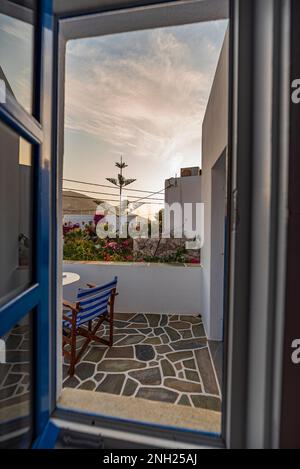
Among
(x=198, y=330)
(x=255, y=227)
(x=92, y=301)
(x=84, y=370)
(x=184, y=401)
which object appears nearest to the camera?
(x=255, y=227)

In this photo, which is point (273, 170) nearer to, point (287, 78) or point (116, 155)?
point (287, 78)

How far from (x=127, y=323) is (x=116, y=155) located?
2.97 meters

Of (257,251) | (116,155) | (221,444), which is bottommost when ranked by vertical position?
(221,444)

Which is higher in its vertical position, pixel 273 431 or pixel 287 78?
pixel 287 78

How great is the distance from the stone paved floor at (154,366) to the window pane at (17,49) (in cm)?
197

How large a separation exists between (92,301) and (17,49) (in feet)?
6.28

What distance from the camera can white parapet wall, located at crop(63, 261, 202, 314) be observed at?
328 centimetres

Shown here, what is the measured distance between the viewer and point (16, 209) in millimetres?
802

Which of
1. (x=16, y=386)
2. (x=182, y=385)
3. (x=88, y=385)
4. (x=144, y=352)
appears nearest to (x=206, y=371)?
(x=182, y=385)

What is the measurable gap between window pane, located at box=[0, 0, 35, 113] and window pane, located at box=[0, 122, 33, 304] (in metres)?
0.15

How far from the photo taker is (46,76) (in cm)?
73

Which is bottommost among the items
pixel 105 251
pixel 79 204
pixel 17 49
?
pixel 105 251

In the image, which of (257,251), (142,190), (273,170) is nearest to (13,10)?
(273,170)

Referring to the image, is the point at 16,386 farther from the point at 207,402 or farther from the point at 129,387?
the point at 207,402
